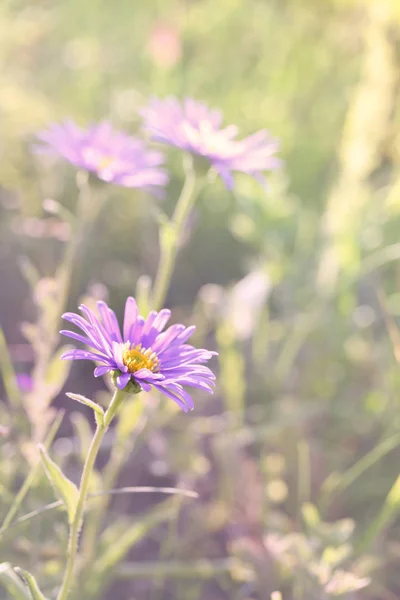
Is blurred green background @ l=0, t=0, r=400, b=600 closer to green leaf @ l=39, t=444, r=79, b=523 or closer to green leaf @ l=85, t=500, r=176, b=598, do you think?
green leaf @ l=85, t=500, r=176, b=598

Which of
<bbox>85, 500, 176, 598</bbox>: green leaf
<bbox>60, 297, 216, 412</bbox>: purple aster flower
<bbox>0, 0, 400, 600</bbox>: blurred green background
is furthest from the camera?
<bbox>0, 0, 400, 600</bbox>: blurred green background

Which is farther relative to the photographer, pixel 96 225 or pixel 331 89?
pixel 331 89

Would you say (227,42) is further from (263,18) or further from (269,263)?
(269,263)

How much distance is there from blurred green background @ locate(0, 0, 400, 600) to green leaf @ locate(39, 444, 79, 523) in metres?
0.22

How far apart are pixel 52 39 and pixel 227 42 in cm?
63

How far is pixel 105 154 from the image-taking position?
99 centimetres

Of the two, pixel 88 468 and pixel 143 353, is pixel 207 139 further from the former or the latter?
pixel 88 468

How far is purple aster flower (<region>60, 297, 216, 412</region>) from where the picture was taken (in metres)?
0.58

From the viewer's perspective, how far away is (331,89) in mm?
2400

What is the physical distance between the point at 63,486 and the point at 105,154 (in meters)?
0.50

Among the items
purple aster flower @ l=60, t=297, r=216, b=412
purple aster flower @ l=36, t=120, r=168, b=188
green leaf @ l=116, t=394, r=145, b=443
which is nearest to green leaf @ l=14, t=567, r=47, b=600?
purple aster flower @ l=60, t=297, r=216, b=412

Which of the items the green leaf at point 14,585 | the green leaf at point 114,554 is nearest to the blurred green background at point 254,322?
the green leaf at point 114,554

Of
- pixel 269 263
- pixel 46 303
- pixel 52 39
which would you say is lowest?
pixel 46 303

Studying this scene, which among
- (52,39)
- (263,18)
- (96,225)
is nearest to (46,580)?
(96,225)
